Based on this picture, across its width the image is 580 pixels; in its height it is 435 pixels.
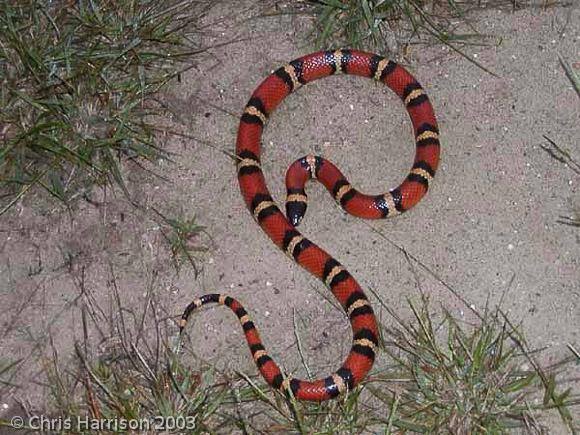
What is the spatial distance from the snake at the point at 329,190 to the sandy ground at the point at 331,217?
0.37ft

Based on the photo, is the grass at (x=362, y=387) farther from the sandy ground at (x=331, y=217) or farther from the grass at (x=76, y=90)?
the grass at (x=76, y=90)

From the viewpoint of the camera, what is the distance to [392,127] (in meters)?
6.45

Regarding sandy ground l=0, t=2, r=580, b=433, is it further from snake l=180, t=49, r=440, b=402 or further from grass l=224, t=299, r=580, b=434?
grass l=224, t=299, r=580, b=434

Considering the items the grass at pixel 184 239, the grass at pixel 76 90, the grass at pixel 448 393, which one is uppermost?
the grass at pixel 76 90

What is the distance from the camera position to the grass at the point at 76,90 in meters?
6.07

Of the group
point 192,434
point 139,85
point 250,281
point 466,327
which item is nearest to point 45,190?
point 139,85

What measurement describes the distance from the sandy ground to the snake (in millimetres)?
113

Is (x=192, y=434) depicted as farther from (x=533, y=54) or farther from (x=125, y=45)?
(x=533, y=54)

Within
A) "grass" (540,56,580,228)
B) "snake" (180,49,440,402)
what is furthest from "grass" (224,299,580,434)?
"grass" (540,56,580,228)

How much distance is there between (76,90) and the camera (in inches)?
243

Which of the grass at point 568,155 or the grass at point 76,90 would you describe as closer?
the grass at point 568,155

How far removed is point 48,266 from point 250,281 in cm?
129

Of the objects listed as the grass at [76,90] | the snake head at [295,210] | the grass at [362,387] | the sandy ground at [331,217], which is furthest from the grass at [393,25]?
the grass at [362,387]

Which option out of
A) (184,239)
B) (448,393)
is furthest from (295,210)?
(448,393)
